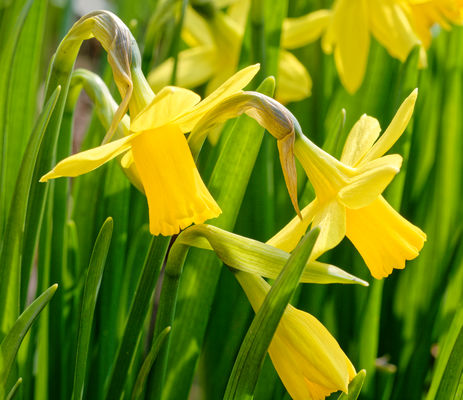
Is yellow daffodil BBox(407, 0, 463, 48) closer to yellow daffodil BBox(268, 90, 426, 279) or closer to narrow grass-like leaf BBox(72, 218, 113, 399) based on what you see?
yellow daffodil BBox(268, 90, 426, 279)

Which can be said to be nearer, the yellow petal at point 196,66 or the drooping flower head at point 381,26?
the drooping flower head at point 381,26

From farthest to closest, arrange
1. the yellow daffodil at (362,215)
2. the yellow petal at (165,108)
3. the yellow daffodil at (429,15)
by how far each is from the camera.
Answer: the yellow daffodil at (429,15) → the yellow daffodil at (362,215) → the yellow petal at (165,108)

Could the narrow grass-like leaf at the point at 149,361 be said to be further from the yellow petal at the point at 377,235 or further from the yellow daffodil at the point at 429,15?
the yellow daffodil at the point at 429,15

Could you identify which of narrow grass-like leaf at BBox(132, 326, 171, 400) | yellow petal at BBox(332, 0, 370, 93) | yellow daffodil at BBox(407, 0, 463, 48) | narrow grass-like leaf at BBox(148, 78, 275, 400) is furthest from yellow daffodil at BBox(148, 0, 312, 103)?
narrow grass-like leaf at BBox(132, 326, 171, 400)

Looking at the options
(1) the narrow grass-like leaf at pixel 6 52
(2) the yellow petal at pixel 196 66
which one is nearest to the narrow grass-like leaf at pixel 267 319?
(1) the narrow grass-like leaf at pixel 6 52

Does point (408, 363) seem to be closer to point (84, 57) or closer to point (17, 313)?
point (17, 313)

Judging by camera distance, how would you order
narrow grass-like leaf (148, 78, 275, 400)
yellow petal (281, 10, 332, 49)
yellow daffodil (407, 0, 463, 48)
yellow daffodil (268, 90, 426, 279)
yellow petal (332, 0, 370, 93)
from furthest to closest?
yellow petal (281, 10, 332, 49), yellow petal (332, 0, 370, 93), yellow daffodil (407, 0, 463, 48), narrow grass-like leaf (148, 78, 275, 400), yellow daffodil (268, 90, 426, 279)

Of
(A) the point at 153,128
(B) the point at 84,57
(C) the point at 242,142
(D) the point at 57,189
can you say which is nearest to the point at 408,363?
(C) the point at 242,142
